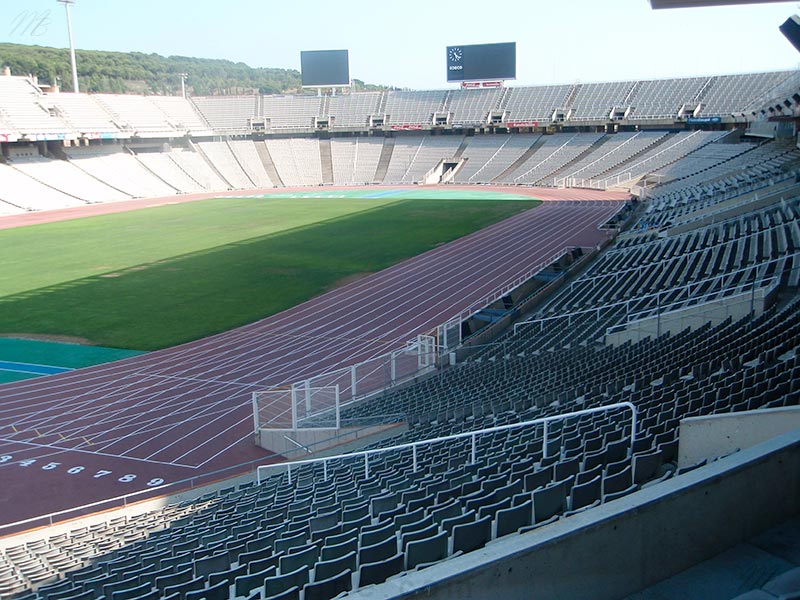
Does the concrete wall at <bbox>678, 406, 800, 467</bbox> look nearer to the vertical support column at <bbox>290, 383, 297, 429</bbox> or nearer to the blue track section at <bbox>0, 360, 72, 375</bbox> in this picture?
the vertical support column at <bbox>290, 383, 297, 429</bbox>

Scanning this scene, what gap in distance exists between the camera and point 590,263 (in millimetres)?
29906

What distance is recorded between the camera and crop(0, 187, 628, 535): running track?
14.4 metres

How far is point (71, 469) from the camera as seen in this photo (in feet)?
48.0

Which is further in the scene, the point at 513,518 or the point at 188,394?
the point at 188,394

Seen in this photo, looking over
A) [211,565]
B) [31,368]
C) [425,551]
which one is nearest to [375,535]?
[425,551]

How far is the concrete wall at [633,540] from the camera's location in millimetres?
3584

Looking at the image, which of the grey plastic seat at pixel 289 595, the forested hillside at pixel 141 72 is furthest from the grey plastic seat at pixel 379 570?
the forested hillside at pixel 141 72

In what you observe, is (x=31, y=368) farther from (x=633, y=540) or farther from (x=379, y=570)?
(x=633, y=540)

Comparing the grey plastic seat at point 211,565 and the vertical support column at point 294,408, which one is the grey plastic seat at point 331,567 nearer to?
the grey plastic seat at point 211,565

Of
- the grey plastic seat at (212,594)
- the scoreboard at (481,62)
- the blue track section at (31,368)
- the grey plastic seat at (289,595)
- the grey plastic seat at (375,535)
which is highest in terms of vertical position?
the scoreboard at (481,62)

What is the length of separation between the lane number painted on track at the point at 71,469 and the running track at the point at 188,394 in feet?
0.08

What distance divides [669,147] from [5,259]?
170ft

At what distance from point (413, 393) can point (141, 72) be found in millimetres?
121128

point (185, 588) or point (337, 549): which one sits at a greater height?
point (337, 549)
